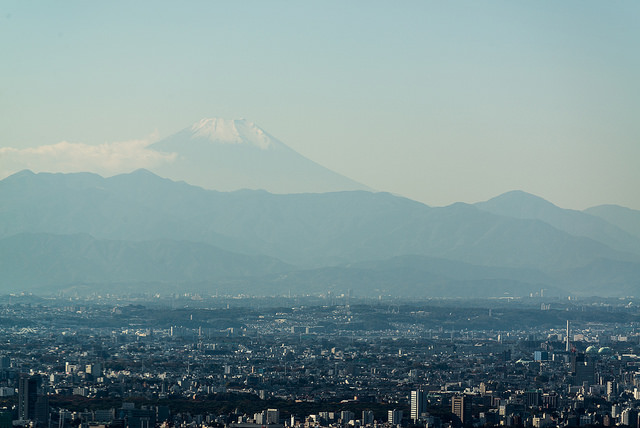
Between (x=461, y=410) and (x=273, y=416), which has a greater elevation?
(x=461, y=410)

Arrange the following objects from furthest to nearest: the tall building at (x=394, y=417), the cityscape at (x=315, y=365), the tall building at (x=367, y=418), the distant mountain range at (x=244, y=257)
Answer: the distant mountain range at (x=244, y=257)
the cityscape at (x=315, y=365)
the tall building at (x=394, y=417)
the tall building at (x=367, y=418)

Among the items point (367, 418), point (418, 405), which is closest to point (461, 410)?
point (418, 405)

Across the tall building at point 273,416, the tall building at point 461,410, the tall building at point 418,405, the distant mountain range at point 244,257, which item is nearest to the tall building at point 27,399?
the tall building at point 273,416

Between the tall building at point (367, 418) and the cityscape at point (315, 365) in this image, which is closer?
the tall building at point (367, 418)

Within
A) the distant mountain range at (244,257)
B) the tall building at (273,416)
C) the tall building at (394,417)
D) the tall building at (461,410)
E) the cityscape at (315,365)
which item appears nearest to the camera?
the tall building at (273,416)

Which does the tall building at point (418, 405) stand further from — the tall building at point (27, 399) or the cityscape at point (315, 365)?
the tall building at point (27, 399)

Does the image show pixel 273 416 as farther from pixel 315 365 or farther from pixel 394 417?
pixel 315 365
